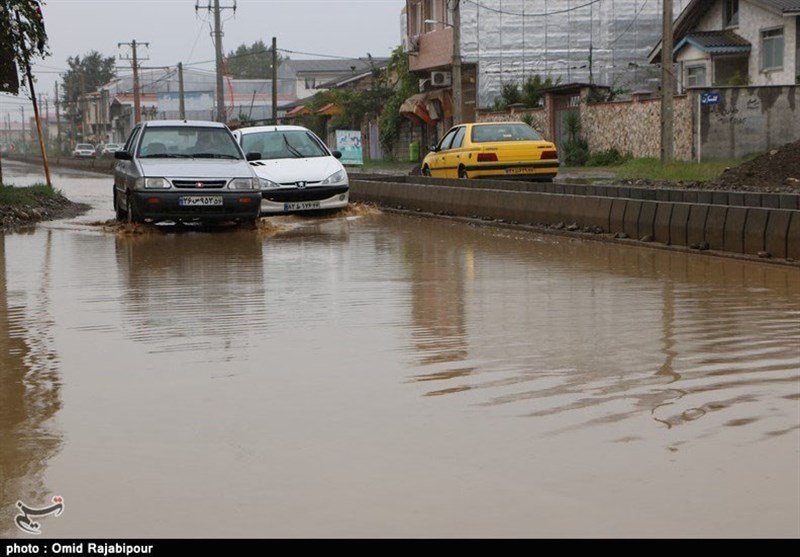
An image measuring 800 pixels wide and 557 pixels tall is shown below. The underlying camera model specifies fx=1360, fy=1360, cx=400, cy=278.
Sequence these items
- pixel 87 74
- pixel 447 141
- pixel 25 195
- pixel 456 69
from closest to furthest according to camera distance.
A: pixel 25 195, pixel 447 141, pixel 456 69, pixel 87 74

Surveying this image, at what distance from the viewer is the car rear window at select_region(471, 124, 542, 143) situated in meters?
28.2

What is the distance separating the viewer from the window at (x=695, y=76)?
48688 mm

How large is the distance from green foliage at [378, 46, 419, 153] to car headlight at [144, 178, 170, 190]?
45.0m

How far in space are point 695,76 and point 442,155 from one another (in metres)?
21.9

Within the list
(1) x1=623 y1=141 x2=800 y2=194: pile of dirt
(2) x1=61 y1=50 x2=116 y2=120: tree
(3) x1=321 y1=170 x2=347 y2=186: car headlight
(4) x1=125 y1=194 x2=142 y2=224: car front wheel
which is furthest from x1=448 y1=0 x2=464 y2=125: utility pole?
(2) x1=61 y1=50 x2=116 y2=120: tree

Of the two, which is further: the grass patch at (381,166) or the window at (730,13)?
the grass patch at (381,166)

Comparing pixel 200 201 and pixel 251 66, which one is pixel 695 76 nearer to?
pixel 200 201

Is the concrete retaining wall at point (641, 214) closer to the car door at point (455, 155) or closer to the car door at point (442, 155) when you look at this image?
the car door at point (455, 155)

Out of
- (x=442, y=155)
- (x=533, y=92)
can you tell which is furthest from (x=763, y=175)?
(x=533, y=92)

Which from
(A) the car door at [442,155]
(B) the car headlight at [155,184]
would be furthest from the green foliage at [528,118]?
(B) the car headlight at [155,184]

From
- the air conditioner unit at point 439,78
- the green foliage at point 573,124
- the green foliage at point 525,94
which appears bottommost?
the green foliage at point 573,124

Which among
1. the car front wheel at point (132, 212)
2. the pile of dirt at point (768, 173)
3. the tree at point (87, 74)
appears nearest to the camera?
the car front wheel at point (132, 212)

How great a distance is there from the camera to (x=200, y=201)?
18.8 meters

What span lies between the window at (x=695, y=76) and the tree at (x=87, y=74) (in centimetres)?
13137
